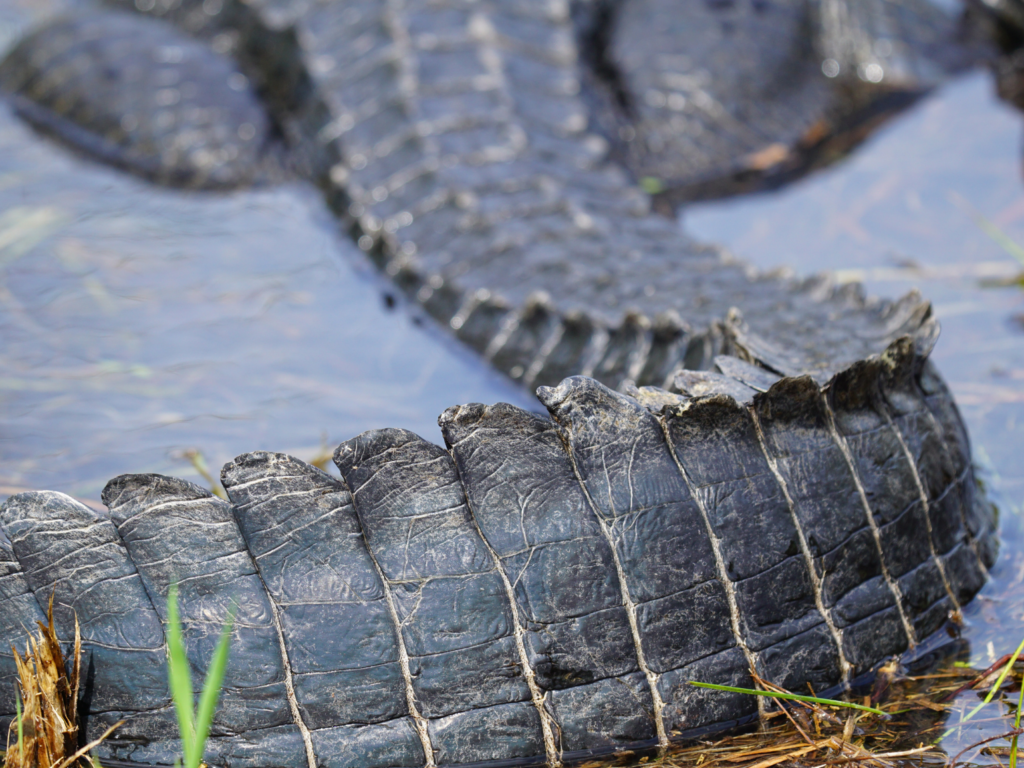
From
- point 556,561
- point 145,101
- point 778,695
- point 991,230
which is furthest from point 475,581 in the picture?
point 145,101

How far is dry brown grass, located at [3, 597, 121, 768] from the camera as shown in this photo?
1.50 meters

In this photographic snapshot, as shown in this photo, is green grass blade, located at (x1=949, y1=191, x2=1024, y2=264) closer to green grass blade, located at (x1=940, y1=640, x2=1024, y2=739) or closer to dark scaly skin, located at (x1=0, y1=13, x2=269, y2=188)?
green grass blade, located at (x1=940, y1=640, x2=1024, y2=739)

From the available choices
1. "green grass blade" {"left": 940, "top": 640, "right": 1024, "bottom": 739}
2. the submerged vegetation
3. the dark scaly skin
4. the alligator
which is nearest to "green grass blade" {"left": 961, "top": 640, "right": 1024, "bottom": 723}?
"green grass blade" {"left": 940, "top": 640, "right": 1024, "bottom": 739}

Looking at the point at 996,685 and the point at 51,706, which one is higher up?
the point at 51,706

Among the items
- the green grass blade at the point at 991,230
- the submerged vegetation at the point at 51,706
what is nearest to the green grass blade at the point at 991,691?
the submerged vegetation at the point at 51,706

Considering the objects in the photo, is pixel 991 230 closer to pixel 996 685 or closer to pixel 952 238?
pixel 952 238

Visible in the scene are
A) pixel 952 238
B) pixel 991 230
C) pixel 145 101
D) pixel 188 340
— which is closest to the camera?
pixel 188 340

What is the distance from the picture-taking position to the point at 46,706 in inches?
59.6

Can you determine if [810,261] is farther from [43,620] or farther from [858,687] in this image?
[43,620]

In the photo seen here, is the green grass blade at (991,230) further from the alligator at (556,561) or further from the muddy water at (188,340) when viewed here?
the muddy water at (188,340)

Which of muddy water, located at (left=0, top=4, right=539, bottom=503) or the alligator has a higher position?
muddy water, located at (left=0, top=4, right=539, bottom=503)

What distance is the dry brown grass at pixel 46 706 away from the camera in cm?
150

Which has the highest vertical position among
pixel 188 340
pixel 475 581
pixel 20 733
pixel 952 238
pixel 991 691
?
pixel 952 238

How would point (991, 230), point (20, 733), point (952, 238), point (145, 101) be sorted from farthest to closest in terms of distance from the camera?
point (145, 101) → point (952, 238) → point (991, 230) → point (20, 733)
